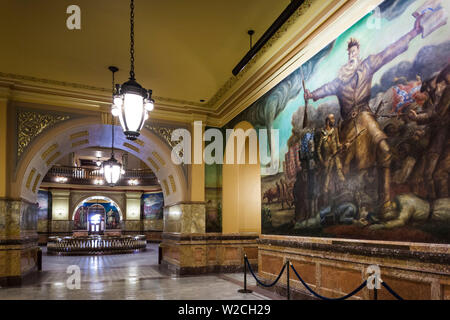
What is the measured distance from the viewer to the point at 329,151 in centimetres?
612

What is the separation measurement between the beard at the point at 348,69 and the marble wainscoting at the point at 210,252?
6.87 meters

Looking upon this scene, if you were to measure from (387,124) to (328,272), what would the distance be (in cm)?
281

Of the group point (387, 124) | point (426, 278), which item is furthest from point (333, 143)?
point (426, 278)

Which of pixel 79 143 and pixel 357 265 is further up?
pixel 79 143

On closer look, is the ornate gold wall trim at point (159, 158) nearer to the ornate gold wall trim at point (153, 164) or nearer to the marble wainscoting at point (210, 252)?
the ornate gold wall trim at point (153, 164)

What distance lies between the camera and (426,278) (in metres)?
4.29

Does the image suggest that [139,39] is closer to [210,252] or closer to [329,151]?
[329,151]

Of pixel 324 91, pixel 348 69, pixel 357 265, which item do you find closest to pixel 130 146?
pixel 324 91

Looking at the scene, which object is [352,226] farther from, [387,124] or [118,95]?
[118,95]

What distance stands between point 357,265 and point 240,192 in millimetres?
6300

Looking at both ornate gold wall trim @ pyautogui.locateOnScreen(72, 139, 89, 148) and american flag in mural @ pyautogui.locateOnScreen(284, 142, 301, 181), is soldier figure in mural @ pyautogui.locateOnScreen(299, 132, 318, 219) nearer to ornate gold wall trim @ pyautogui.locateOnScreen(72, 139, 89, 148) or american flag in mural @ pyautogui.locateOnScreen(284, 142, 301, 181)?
american flag in mural @ pyautogui.locateOnScreen(284, 142, 301, 181)

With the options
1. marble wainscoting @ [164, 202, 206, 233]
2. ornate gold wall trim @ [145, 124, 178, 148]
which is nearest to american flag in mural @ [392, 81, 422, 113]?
marble wainscoting @ [164, 202, 206, 233]

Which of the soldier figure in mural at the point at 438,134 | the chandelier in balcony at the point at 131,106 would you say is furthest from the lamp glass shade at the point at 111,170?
the soldier figure in mural at the point at 438,134

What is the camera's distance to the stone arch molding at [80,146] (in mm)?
9617
